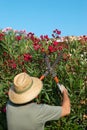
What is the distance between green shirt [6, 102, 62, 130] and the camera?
636 cm

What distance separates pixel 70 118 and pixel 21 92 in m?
2.80

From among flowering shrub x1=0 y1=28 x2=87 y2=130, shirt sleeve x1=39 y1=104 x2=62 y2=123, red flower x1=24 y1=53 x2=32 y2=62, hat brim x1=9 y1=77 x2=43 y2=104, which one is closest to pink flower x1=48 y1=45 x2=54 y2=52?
flowering shrub x1=0 y1=28 x2=87 y2=130

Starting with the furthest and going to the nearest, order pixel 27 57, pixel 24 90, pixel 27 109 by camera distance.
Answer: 1. pixel 27 57
2. pixel 24 90
3. pixel 27 109

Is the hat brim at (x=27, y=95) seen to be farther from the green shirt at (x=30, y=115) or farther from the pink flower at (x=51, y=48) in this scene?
the pink flower at (x=51, y=48)

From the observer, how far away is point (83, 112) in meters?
9.27

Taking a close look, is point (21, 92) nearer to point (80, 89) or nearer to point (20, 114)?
point (20, 114)

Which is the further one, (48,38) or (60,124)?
(48,38)

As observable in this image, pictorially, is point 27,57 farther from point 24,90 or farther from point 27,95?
point 27,95

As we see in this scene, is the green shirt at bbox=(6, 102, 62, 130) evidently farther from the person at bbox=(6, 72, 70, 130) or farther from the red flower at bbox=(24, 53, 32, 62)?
the red flower at bbox=(24, 53, 32, 62)

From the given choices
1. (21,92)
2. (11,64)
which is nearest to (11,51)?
(11,64)

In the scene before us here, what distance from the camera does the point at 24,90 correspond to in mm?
6492

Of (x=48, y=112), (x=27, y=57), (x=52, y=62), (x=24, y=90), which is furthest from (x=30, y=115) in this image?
(x=27, y=57)

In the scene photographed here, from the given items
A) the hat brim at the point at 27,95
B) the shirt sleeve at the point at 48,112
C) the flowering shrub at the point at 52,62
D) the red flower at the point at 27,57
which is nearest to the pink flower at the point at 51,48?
the flowering shrub at the point at 52,62

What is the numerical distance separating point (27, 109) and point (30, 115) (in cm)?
9
